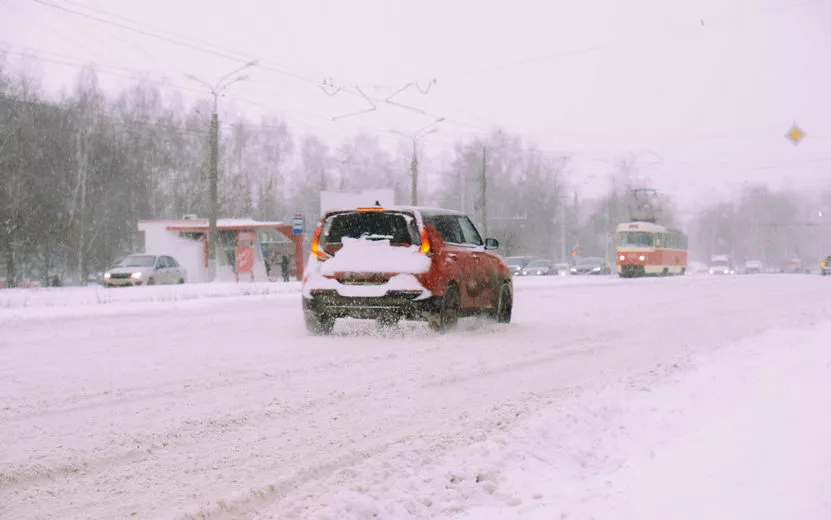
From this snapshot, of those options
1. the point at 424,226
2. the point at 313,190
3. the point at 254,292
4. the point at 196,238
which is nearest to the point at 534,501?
the point at 424,226

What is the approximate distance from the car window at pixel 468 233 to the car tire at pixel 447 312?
4.15ft

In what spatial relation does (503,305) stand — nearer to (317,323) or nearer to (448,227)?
(448,227)

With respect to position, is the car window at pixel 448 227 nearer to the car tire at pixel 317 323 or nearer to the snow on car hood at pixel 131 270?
the car tire at pixel 317 323

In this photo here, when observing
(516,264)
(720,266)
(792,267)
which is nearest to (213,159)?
(516,264)

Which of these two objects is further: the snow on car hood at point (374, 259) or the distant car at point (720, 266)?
the distant car at point (720, 266)

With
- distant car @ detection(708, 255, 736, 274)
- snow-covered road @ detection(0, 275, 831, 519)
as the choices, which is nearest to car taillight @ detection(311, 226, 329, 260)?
snow-covered road @ detection(0, 275, 831, 519)

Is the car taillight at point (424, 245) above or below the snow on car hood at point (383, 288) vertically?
above

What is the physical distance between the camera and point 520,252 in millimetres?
90000

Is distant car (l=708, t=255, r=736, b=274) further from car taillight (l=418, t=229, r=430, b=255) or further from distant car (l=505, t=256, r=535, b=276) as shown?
car taillight (l=418, t=229, r=430, b=255)

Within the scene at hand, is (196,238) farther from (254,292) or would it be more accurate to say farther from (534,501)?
(534,501)

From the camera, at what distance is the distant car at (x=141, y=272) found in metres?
36.7

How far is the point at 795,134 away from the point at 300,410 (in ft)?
87.0

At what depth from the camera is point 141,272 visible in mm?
36812

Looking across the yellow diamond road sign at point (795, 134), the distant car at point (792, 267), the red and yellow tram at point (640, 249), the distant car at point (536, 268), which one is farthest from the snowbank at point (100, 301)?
the distant car at point (792, 267)
